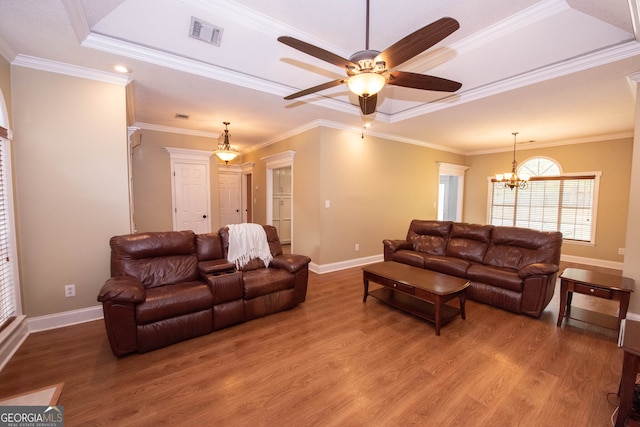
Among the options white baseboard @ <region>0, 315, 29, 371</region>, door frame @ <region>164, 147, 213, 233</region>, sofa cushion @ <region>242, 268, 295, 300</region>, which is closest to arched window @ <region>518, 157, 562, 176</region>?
sofa cushion @ <region>242, 268, 295, 300</region>

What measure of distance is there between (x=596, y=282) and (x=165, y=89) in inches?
210

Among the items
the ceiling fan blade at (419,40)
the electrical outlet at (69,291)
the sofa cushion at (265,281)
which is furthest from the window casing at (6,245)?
the ceiling fan blade at (419,40)

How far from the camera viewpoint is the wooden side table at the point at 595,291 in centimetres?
254

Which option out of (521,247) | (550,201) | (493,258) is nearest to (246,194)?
(493,258)

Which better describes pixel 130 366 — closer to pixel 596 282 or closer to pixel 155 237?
pixel 155 237

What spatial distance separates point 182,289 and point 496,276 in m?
3.65

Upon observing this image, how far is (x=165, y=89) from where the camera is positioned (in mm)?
3301

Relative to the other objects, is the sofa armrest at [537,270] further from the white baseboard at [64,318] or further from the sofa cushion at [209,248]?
the white baseboard at [64,318]

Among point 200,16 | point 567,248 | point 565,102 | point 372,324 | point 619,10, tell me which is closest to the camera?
point 619,10

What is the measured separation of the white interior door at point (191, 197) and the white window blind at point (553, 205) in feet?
24.2

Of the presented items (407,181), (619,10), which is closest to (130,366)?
(619,10)

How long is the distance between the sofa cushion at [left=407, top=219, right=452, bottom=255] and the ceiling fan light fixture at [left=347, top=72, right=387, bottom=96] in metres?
3.28

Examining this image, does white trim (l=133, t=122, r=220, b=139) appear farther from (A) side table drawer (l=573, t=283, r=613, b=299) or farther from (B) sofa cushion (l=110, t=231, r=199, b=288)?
(A) side table drawer (l=573, t=283, r=613, b=299)

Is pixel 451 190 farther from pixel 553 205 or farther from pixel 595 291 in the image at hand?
pixel 595 291
